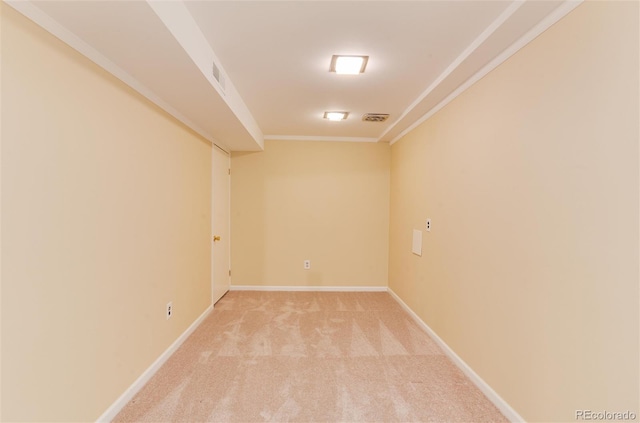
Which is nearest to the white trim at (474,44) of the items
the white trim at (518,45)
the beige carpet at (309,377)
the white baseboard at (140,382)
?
the white trim at (518,45)

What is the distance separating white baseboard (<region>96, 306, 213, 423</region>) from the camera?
68.8 inches

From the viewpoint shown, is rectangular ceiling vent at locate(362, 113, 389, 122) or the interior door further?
the interior door

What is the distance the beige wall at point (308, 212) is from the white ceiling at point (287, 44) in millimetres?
1616

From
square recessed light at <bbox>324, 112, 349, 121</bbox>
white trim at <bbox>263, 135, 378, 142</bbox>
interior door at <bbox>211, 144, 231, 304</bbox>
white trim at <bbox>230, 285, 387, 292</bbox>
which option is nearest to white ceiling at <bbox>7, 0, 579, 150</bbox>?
square recessed light at <bbox>324, 112, 349, 121</bbox>

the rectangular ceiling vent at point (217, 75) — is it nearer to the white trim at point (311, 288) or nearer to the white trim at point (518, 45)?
the white trim at point (518, 45)

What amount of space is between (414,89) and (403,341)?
7.68 feet

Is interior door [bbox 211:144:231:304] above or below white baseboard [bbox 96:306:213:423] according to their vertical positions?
above

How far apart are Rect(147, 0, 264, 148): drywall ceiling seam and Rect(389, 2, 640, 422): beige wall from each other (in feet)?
6.11

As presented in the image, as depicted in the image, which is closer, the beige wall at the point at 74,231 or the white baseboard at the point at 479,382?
the beige wall at the point at 74,231

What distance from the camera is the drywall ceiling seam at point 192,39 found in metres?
1.34

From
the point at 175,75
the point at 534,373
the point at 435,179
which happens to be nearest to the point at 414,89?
the point at 435,179

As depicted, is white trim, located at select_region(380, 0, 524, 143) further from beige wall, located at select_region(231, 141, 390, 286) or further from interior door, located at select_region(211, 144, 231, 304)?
interior door, located at select_region(211, 144, 231, 304)

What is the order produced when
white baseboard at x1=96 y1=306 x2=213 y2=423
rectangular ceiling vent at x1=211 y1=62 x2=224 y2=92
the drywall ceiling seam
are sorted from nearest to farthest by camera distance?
the drywall ceiling seam
white baseboard at x1=96 y1=306 x2=213 y2=423
rectangular ceiling vent at x1=211 y1=62 x2=224 y2=92

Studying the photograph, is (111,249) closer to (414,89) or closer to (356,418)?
(356,418)
